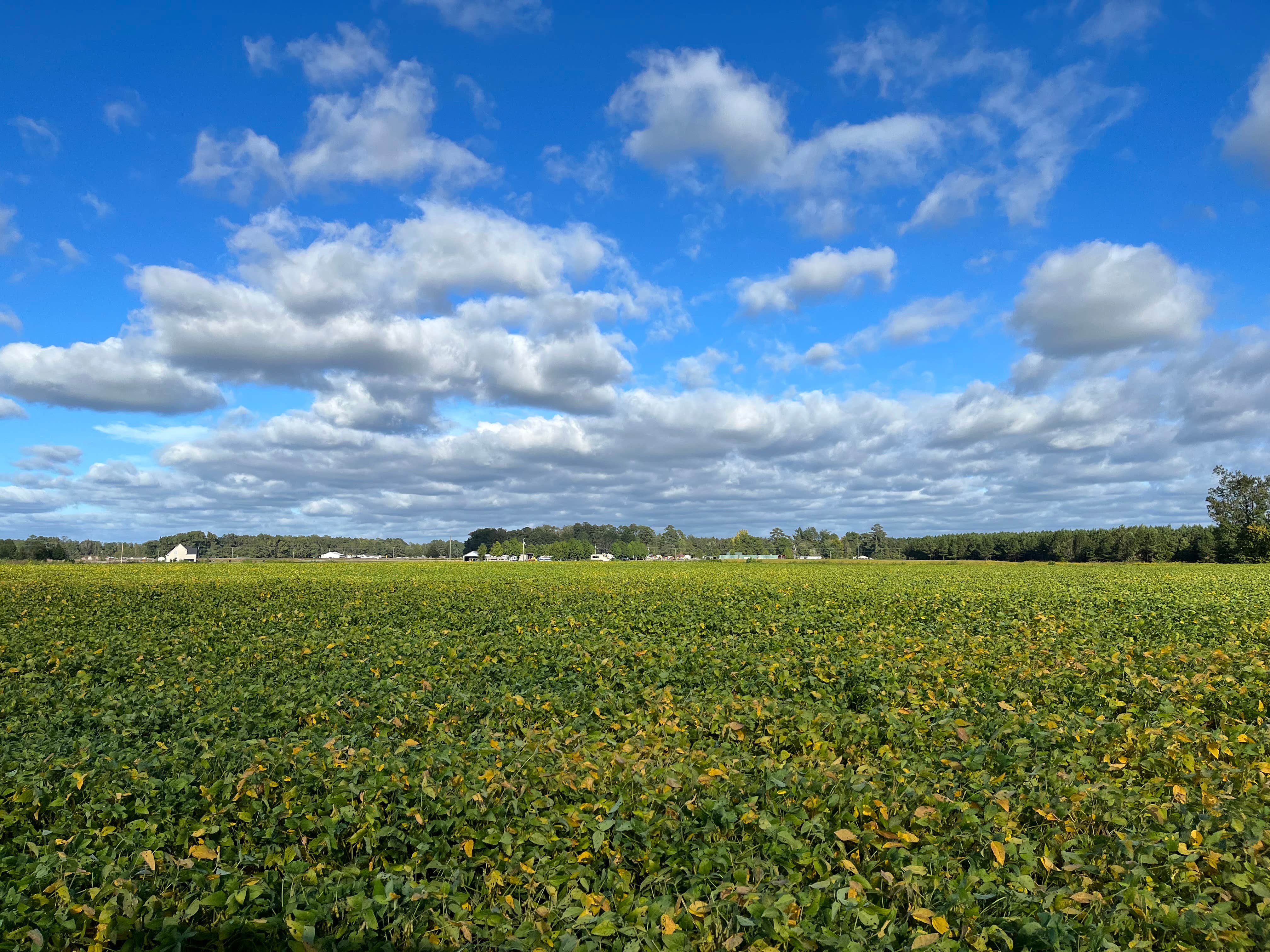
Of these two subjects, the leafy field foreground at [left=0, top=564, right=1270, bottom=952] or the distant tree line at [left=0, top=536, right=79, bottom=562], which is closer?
the leafy field foreground at [left=0, top=564, right=1270, bottom=952]

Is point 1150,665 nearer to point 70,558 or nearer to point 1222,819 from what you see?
point 1222,819

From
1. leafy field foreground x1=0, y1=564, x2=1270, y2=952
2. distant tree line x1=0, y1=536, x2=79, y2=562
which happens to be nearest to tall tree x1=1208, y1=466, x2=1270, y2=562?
leafy field foreground x1=0, y1=564, x2=1270, y2=952

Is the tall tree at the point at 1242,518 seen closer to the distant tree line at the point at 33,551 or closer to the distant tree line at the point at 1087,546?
the distant tree line at the point at 1087,546

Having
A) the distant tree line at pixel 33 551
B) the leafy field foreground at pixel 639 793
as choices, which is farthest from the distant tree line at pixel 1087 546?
the distant tree line at pixel 33 551

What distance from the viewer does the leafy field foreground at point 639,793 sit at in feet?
16.0

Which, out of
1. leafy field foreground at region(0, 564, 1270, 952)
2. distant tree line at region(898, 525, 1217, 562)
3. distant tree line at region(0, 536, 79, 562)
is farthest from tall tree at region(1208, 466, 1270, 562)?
distant tree line at region(0, 536, 79, 562)

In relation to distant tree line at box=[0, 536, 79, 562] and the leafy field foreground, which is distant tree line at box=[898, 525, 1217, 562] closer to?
the leafy field foreground

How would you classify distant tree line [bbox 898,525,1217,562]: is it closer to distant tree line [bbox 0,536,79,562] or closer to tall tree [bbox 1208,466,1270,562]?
tall tree [bbox 1208,466,1270,562]

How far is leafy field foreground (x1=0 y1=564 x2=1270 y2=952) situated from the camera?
16.0 ft

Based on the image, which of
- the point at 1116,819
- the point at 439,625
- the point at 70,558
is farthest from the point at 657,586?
the point at 70,558

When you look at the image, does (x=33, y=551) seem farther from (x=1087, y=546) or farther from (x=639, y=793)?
(x=1087, y=546)

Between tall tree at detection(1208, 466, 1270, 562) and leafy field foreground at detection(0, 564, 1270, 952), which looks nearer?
leafy field foreground at detection(0, 564, 1270, 952)

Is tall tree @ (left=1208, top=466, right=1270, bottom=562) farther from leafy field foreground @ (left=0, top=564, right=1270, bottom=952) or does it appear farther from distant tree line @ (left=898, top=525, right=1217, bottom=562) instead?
leafy field foreground @ (left=0, top=564, right=1270, bottom=952)

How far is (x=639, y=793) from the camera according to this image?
22.8ft
